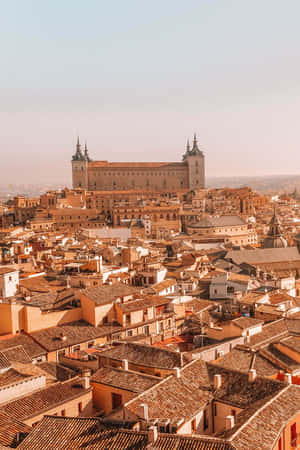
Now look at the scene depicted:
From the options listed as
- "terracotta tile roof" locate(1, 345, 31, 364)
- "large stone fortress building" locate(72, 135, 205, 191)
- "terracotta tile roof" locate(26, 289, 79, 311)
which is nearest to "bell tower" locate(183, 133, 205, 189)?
"large stone fortress building" locate(72, 135, 205, 191)

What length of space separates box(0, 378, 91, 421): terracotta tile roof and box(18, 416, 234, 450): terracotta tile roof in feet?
2.82

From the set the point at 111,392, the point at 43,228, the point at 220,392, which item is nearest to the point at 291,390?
the point at 220,392

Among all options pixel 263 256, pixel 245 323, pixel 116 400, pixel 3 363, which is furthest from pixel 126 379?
pixel 263 256

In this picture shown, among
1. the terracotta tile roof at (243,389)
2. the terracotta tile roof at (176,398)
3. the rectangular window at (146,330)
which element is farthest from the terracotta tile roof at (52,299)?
the terracotta tile roof at (243,389)

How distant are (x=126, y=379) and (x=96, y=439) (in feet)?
10.0

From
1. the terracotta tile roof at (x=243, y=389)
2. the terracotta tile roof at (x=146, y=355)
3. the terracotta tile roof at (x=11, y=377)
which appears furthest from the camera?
the terracotta tile roof at (x=146, y=355)

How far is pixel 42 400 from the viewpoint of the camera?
12727mm

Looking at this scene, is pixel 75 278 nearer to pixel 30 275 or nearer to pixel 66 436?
pixel 30 275

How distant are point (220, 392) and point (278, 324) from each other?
8.09 m

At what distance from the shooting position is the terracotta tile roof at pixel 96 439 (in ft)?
31.3

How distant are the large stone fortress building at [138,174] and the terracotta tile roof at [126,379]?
115661 millimetres

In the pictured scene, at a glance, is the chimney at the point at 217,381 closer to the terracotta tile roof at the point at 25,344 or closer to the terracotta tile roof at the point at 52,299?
the terracotta tile roof at the point at 25,344

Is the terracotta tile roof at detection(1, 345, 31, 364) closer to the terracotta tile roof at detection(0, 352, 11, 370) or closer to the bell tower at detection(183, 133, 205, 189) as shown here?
the terracotta tile roof at detection(0, 352, 11, 370)

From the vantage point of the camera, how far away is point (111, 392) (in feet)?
43.4
